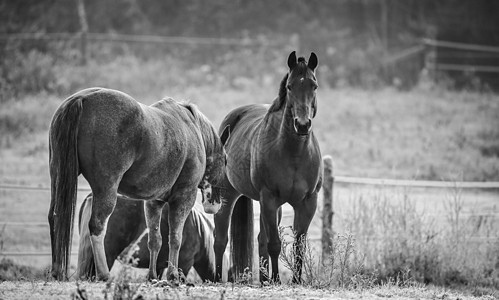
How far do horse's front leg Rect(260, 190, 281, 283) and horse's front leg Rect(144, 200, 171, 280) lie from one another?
3.04ft

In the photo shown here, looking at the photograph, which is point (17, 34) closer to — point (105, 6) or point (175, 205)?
point (105, 6)

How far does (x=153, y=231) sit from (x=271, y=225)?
1.06 meters

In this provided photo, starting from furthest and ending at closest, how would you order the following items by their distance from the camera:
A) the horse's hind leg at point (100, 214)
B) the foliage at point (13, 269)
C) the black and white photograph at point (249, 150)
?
1. the foliage at point (13, 269)
2. the black and white photograph at point (249, 150)
3. the horse's hind leg at point (100, 214)

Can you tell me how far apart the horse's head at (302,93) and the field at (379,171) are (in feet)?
4.25

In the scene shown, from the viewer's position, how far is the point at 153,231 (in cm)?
640

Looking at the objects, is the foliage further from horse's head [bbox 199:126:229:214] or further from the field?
horse's head [bbox 199:126:229:214]

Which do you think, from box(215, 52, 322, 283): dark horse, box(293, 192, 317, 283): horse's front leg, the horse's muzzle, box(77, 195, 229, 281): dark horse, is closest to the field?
box(293, 192, 317, 283): horse's front leg

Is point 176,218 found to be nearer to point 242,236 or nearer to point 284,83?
point 284,83

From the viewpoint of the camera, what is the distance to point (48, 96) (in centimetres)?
1806

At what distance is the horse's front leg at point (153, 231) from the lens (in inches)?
249

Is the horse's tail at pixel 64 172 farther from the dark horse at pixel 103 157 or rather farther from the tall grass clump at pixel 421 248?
the tall grass clump at pixel 421 248

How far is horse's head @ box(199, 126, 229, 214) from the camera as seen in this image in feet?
23.1

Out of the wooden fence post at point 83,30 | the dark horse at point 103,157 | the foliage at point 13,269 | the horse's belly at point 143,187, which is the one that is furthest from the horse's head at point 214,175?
the wooden fence post at point 83,30

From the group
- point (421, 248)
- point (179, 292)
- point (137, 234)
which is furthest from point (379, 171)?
point (179, 292)
